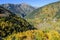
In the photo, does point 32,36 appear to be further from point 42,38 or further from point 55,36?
point 55,36

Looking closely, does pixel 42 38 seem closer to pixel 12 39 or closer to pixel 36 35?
pixel 36 35

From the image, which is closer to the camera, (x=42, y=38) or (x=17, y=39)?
(x=17, y=39)

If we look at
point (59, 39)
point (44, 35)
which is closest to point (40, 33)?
point (44, 35)

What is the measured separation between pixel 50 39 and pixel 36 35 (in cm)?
1128

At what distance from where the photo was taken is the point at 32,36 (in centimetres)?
15100

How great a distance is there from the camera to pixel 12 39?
14275 centimetres

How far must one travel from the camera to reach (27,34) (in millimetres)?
155375

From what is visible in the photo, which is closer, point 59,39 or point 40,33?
point 59,39

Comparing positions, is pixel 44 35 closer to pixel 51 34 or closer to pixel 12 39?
pixel 51 34

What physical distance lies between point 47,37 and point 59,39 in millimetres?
11920

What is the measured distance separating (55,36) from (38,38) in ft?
43.2

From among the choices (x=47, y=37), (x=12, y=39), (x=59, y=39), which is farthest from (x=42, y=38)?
(x=12, y=39)

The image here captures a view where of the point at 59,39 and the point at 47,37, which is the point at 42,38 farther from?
the point at 59,39

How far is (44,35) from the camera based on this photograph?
158 meters
